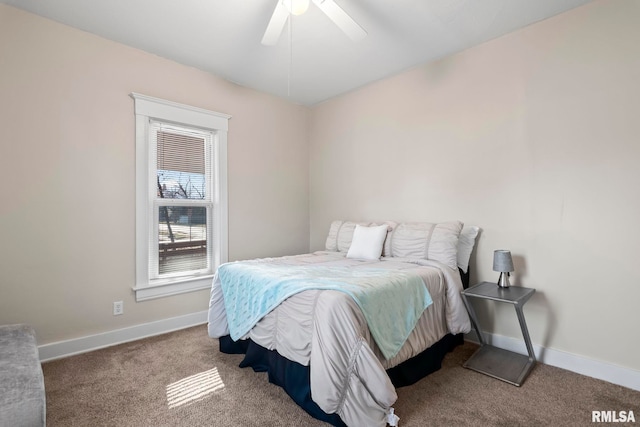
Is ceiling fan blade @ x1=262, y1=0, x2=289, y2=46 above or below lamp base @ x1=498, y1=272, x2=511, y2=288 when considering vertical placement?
above

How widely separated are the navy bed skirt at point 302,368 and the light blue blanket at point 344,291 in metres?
0.23

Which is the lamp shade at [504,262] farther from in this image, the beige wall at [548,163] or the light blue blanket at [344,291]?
the light blue blanket at [344,291]

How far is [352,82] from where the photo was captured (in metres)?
3.60

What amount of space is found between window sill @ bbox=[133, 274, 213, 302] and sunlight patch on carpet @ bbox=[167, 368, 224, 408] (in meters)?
1.13

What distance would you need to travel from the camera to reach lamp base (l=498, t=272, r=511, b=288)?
2445 mm

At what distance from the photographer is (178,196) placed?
3.24 meters

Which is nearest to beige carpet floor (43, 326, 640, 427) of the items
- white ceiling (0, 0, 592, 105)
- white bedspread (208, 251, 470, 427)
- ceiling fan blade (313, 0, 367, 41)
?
white bedspread (208, 251, 470, 427)

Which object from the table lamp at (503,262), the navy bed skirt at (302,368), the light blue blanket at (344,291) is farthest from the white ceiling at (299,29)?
the navy bed skirt at (302,368)

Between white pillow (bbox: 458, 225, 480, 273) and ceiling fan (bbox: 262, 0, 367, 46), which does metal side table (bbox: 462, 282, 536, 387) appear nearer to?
white pillow (bbox: 458, 225, 480, 273)

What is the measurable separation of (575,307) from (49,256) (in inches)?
163

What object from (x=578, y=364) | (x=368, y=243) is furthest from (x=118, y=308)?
(x=578, y=364)

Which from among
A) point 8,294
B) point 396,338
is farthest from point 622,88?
point 8,294

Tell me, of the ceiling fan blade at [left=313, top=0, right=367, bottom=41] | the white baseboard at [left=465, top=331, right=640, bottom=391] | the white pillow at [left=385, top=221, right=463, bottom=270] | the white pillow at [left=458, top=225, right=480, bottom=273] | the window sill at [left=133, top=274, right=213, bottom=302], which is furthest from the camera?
the window sill at [left=133, top=274, right=213, bottom=302]

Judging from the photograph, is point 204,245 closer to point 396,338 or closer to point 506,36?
point 396,338
